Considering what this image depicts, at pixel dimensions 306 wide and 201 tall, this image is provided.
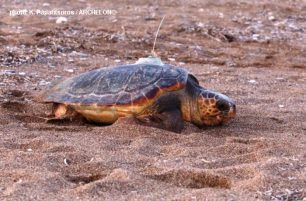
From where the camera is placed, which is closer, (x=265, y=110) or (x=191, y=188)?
(x=191, y=188)

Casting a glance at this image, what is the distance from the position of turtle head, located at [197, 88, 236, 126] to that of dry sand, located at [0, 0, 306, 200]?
0.27 ft

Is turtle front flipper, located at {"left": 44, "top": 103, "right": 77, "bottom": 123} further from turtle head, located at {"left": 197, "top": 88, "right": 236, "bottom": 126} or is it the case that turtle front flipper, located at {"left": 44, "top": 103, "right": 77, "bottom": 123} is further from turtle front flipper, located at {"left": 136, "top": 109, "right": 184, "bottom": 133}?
turtle head, located at {"left": 197, "top": 88, "right": 236, "bottom": 126}

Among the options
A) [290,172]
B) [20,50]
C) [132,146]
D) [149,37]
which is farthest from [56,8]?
[290,172]

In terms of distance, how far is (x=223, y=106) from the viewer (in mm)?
4102

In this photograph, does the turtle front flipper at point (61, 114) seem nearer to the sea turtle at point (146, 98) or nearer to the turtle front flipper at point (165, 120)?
the sea turtle at point (146, 98)

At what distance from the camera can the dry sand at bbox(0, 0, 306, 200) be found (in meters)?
2.94

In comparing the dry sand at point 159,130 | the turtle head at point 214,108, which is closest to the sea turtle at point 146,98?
the turtle head at point 214,108

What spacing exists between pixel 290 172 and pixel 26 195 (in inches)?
46.4

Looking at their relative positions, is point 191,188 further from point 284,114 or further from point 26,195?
point 284,114

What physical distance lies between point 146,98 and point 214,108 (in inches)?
16.8

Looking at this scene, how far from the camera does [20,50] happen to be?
6.17 m

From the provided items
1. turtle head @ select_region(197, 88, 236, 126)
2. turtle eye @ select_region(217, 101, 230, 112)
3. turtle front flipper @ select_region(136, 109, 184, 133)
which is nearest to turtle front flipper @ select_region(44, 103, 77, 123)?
turtle front flipper @ select_region(136, 109, 184, 133)

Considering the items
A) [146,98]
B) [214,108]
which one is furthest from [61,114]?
[214,108]

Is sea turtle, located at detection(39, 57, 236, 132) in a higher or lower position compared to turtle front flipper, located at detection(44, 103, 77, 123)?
higher
